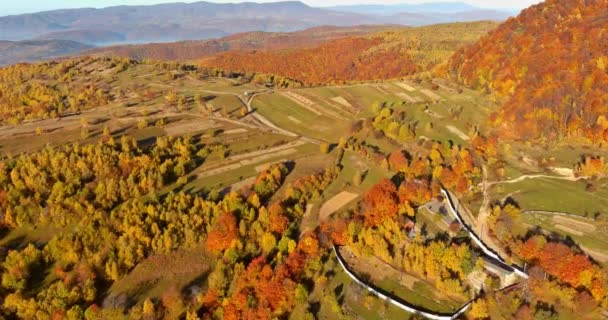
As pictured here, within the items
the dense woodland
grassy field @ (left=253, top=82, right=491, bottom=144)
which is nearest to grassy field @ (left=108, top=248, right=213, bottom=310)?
the dense woodland

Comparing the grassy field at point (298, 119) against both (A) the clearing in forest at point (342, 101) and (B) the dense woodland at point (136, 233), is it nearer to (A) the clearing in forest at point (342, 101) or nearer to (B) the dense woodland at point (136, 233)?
(A) the clearing in forest at point (342, 101)

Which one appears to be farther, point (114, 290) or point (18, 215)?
point (18, 215)

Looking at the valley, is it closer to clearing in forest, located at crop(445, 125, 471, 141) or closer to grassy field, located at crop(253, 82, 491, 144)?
grassy field, located at crop(253, 82, 491, 144)

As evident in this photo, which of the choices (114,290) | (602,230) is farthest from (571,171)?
(114,290)

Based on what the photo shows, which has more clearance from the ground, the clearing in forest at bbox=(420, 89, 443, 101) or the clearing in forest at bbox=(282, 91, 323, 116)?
the clearing in forest at bbox=(420, 89, 443, 101)

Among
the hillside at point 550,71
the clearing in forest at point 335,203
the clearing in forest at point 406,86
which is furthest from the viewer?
the clearing in forest at point 406,86

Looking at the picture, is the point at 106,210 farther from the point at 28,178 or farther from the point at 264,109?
the point at 264,109

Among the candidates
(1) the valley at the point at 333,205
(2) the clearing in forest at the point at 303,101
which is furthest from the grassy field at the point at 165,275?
(2) the clearing in forest at the point at 303,101

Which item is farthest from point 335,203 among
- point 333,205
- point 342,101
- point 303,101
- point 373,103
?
point 303,101
